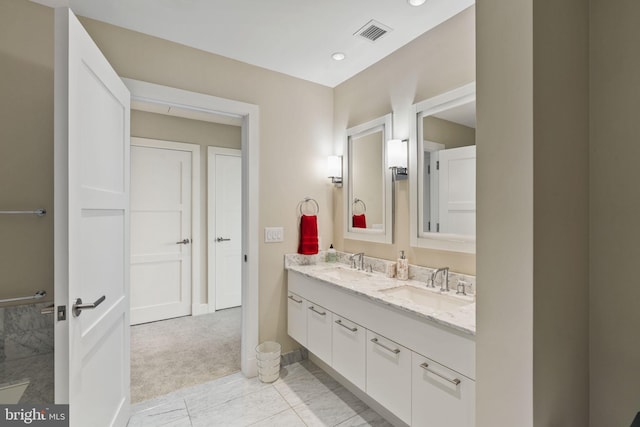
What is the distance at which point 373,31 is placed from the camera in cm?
201

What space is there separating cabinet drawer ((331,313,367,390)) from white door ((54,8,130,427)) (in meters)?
1.29

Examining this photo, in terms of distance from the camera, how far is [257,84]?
2.50 meters

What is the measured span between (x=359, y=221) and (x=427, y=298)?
0.94m

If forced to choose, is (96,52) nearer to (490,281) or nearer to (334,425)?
(490,281)

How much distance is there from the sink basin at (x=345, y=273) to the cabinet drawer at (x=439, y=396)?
0.90 metres

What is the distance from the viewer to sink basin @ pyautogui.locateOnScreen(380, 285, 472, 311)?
168 cm

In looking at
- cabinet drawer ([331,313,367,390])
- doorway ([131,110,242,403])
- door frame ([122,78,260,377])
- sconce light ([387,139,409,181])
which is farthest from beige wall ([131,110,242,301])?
sconce light ([387,139,409,181])

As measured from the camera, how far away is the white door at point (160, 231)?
11.6 feet

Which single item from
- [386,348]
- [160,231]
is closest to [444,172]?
[386,348]

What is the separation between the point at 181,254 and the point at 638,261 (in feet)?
13.0

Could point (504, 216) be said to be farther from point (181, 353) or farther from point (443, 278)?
point (181, 353)

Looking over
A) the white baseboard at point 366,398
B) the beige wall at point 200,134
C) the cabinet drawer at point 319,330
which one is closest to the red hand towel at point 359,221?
the cabinet drawer at point 319,330

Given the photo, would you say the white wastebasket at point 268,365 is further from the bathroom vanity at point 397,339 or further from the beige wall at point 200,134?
the beige wall at point 200,134
